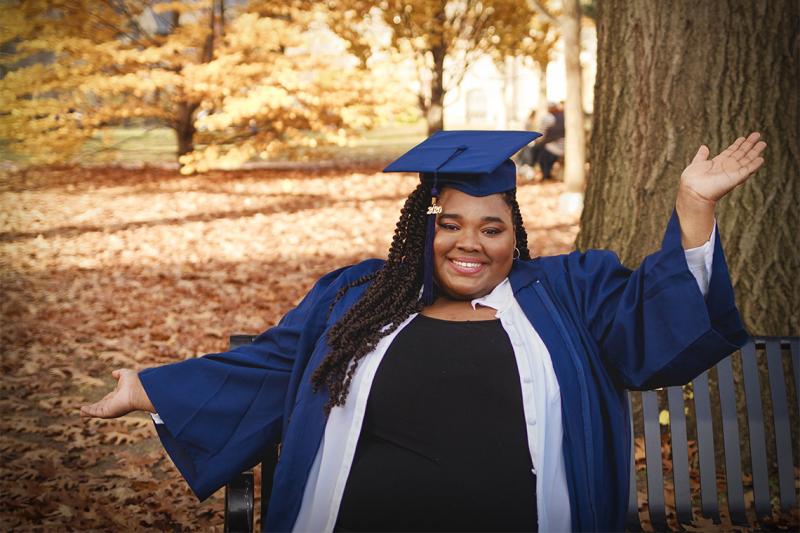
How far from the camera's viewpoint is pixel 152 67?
15.7 metres

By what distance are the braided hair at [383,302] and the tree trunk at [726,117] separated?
1484 mm

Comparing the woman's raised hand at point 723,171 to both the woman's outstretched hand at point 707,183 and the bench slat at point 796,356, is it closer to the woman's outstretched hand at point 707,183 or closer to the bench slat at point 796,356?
the woman's outstretched hand at point 707,183

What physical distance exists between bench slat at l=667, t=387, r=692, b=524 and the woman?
2.25 feet

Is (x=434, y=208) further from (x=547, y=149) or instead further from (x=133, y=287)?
(x=547, y=149)

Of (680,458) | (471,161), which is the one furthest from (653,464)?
(471,161)

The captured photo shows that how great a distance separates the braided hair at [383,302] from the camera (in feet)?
8.71

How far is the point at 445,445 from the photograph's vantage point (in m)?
2.53

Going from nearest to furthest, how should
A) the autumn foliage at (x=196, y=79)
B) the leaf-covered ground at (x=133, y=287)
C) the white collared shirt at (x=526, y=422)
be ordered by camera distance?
the white collared shirt at (x=526, y=422), the leaf-covered ground at (x=133, y=287), the autumn foliage at (x=196, y=79)

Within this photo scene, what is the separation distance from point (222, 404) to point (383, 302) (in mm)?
647

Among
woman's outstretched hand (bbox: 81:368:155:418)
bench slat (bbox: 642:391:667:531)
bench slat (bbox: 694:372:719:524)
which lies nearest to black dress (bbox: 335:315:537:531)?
woman's outstretched hand (bbox: 81:368:155:418)

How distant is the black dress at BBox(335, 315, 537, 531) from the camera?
2.48 meters

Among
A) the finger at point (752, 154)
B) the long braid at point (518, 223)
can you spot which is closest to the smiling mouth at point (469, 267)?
the long braid at point (518, 223)

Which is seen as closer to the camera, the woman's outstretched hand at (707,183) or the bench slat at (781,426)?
the woman's outstretched hand at (707,183)

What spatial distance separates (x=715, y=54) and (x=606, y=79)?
1.97ft
